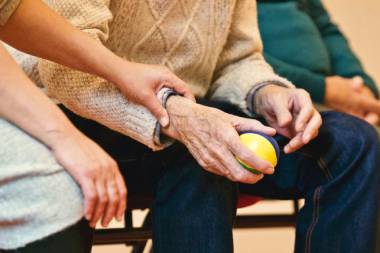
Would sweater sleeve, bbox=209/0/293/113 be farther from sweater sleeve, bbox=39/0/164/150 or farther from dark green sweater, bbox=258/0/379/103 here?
dark green sweater, bbox=258/0/379/103

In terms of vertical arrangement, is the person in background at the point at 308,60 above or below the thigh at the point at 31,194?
below

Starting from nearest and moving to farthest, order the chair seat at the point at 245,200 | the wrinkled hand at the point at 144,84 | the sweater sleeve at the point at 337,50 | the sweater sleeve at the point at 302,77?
1. the wrinkled hand at the point at 144,84
2. the chair seat at the point at 245,200
3. the sweater sleeve at the point at 302,77
4. the sweater sleeve at the point at 337,50

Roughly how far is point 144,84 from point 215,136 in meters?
0.14

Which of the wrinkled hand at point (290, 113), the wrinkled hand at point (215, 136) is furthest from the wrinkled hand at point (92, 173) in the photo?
the wrinkled hand at point (290, 113)

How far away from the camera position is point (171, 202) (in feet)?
2.94

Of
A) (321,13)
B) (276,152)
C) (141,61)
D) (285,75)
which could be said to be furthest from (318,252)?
(321,13)

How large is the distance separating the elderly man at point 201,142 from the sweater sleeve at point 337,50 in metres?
0.73

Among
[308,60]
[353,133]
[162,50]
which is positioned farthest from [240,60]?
[308,60]

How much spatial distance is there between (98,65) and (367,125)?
1.53 ft

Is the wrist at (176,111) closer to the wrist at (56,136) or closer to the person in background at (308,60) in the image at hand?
the wrist at (56,136)

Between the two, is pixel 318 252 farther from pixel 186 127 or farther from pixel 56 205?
pixel 56 205

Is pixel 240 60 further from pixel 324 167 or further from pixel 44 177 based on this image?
pixel 44 177

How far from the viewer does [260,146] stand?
803 mm

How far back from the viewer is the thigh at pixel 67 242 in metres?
0.66
